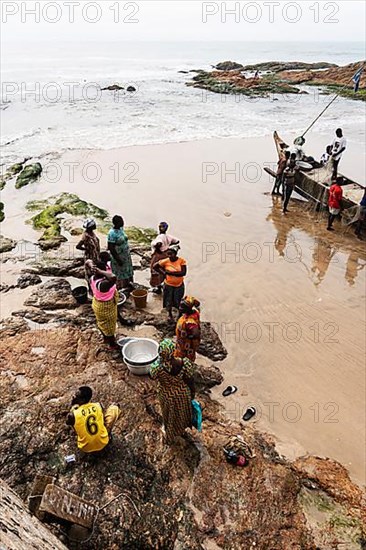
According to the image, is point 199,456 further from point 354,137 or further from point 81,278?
point 354,137

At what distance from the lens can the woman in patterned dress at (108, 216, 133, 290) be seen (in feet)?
23.7

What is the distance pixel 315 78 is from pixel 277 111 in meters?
24.0

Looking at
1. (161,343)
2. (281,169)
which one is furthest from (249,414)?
(281,169)

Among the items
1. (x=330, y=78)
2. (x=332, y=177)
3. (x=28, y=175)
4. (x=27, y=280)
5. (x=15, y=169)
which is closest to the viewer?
(x=27, y=280)

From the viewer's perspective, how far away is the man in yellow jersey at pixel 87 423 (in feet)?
14.0

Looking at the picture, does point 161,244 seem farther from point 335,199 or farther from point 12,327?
point 335,199

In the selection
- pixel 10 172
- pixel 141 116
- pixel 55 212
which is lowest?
pixel 55 212

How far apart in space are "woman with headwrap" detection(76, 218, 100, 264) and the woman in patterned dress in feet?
0.93

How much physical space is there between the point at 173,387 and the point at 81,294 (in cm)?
382

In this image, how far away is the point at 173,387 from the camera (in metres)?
4.46

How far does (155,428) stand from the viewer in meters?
4.98

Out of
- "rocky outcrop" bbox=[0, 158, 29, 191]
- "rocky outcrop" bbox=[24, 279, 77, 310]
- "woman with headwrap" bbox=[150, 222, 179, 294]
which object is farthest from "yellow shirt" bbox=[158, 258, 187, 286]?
"rocky outcrop" bbox=[0, 158, 29, 191]

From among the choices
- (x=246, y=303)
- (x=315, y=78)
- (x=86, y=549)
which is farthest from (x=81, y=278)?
(x=315, y=78)

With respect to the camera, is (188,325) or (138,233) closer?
(188,325)
